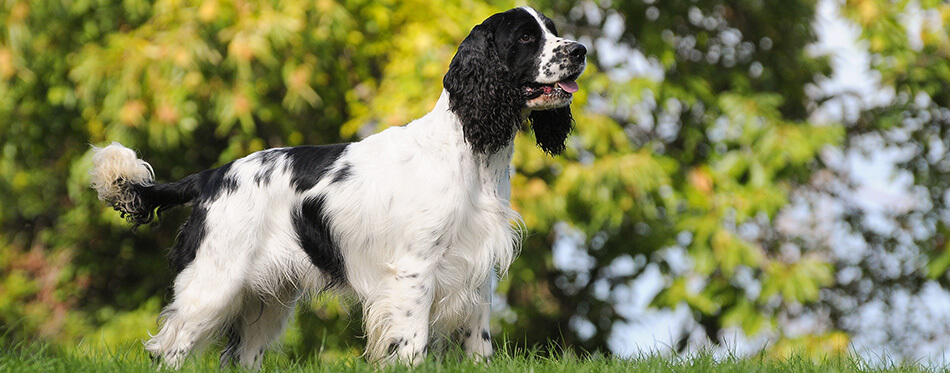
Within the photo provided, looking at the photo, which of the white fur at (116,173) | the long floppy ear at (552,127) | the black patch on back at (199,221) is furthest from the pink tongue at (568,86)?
the white fur at (116,173)

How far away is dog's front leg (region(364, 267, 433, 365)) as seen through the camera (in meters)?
4.38

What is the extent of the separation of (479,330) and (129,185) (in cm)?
→ 205

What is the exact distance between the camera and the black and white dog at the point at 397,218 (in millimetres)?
4438

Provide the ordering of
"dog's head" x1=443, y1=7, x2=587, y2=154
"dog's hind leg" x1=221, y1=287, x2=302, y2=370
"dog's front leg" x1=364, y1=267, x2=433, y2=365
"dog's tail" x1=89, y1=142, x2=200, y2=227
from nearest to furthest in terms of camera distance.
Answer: "dog's front leg" x1=364, y1=267, x2=433, y2=365, "dog's head" x1=443, y1=7, x2=587, y2=154, "dog's hind leg" x1=221, y1=287, x2=302, y2=370, "dog's tail" x1=89, y1=142, x2=200, y2=227

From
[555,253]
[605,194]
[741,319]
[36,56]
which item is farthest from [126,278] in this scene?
[741,319]

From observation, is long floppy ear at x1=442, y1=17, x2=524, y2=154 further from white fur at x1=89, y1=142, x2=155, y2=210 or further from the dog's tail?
white fur at x1=89, y1=142, x2=155, y2=210

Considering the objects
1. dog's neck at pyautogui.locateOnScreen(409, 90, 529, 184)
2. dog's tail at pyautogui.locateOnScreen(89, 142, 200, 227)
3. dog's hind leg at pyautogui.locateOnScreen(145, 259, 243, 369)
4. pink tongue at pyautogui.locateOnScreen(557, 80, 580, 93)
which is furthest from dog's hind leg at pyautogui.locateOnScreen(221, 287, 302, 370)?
pink tongue at pyautogui.locateOnScreen(557, 80, 580, 93)

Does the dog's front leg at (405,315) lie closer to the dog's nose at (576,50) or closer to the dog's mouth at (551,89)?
the dog's mouth at (551,89)

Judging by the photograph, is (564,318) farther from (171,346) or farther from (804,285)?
(171,346)

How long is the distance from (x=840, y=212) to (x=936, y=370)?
7.36m

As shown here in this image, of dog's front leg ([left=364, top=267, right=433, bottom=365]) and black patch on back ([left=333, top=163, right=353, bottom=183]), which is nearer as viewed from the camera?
dog's front leg ([left=364, top=267, right=433, bottom=365])

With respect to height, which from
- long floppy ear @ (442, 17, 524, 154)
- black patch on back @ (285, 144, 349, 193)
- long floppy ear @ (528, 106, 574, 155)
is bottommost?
black patch on back @ (285, 144, 349, 193)

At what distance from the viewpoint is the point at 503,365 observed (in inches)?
157

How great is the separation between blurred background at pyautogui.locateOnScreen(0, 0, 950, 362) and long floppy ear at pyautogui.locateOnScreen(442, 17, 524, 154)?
332 cm
